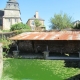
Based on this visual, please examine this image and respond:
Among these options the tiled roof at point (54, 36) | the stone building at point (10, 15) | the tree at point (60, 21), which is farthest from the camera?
the stone building at point (10, 15)

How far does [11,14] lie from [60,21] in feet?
58.6

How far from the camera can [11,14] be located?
57.5 m

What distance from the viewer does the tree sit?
4738 centimetres

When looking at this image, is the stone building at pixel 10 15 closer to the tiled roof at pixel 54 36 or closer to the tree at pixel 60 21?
the tree at pixel 60 21

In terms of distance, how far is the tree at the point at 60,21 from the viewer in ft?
155

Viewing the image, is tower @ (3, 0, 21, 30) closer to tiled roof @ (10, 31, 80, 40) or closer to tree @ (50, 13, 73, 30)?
tree @ (50, 13, 73, 30)

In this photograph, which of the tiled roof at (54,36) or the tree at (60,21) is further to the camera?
the tree at (60,21)

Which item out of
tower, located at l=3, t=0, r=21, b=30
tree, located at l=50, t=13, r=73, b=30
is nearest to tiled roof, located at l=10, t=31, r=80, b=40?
tree, located at l=50, t=13, r=73, b=30

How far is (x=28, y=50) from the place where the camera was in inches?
968

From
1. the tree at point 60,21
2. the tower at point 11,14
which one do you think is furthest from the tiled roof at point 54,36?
the tower at point 11,14

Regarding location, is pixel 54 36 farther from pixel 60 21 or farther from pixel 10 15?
pixel 10 15

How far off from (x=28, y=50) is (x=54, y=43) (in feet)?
13.3

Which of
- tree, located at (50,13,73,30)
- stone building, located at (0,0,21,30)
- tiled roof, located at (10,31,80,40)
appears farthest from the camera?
stone building, located at (0,0,21,30)

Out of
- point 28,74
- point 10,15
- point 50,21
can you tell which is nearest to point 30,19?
point 10,15
